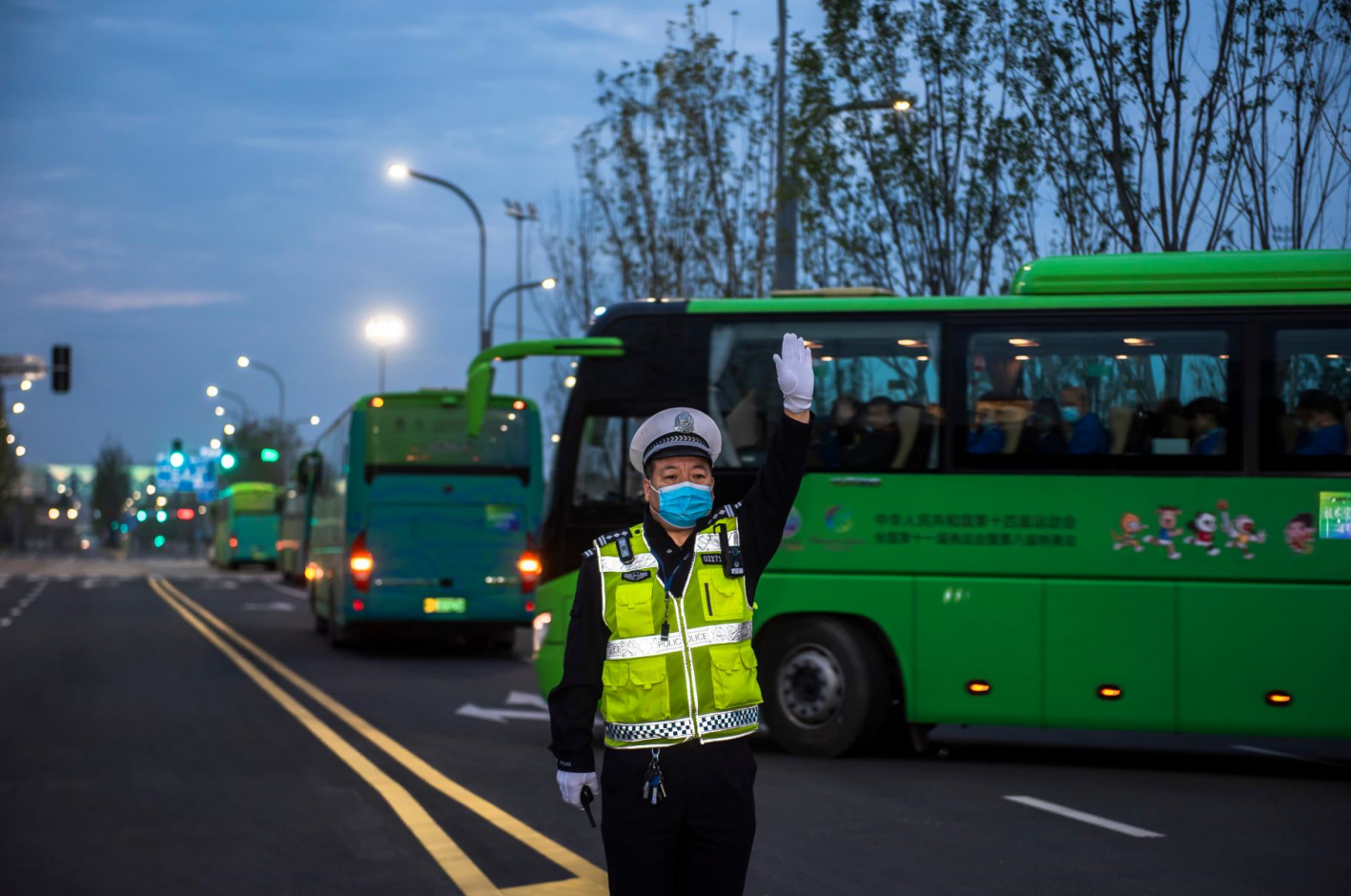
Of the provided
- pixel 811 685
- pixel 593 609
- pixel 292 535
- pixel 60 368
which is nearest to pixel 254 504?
pixel 60 368

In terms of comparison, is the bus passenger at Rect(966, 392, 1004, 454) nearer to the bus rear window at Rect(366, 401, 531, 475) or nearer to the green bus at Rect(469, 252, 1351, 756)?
the green bus at Rect(469, 252, 1351, 756)

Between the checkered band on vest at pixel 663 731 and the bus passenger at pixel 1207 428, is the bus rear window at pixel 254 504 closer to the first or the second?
the bus passenger at pixel 1207 428

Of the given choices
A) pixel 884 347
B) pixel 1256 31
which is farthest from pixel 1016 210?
pixel 884 347

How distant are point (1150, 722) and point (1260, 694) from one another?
709 mm

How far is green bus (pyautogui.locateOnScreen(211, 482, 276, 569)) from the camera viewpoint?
70938 mm

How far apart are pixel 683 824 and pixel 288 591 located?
148ft

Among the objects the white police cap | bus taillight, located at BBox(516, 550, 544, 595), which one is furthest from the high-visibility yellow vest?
bus taillight, located at BBox(516, 550, 544, 595)

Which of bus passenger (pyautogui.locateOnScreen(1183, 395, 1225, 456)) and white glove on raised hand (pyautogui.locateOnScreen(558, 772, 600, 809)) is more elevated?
bus passenger (pyautogui.locateOnScreen(1183, 395, 1225, 456))

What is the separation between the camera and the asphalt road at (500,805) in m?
8.10

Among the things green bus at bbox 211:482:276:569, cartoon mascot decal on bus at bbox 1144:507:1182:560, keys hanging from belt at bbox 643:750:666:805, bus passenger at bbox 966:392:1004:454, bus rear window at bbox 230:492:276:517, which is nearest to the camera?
keys hanging from belt at bbox 643:750:666:805

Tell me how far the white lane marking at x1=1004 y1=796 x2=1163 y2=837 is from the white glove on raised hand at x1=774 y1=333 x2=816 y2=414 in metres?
5.07

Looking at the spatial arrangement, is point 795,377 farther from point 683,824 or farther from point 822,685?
Result: point 822,685

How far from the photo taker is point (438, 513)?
23.1m

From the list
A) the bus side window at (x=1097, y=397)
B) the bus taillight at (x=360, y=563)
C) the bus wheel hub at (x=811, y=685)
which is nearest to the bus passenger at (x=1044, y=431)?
the bus side window at (x=1097, y=397)
